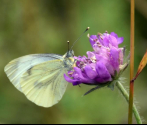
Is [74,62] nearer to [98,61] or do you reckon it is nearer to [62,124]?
[98,61]

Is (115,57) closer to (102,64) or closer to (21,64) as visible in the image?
(102,64)

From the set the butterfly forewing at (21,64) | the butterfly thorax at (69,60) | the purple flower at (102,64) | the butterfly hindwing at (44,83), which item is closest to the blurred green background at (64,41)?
the butterfly hindwing at (44,83)

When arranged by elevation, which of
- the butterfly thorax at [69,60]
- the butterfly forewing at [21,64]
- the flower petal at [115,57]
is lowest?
the butterfly forewing at [21,64]

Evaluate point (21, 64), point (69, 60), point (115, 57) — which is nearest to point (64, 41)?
point (21, 64)

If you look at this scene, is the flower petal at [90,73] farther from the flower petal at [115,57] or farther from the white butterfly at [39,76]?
the white butterfly at [39,76]

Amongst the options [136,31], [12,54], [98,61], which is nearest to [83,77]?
[98,61]

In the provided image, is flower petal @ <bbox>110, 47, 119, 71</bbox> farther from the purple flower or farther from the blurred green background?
the blurred green background
